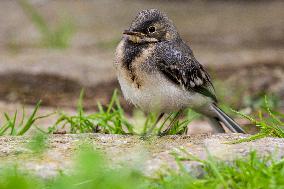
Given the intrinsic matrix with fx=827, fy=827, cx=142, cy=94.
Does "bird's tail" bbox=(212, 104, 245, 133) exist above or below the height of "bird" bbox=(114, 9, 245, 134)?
below

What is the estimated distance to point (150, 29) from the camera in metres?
6.96

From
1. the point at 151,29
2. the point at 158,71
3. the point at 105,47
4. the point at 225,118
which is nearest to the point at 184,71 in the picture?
the point at 158,71

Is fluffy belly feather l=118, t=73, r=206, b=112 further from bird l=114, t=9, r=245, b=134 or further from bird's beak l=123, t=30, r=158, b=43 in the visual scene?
bird's beak l=123, t=30, r=158, b=43

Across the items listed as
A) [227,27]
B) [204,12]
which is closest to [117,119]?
[227,27]

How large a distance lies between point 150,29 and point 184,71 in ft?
1.53

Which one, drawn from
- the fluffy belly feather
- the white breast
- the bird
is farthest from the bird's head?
the fluffy belly feather

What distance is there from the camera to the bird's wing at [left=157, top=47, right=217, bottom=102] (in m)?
6.70

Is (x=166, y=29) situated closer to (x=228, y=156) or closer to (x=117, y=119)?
(x=117, y=119)

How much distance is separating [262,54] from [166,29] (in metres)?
4.50

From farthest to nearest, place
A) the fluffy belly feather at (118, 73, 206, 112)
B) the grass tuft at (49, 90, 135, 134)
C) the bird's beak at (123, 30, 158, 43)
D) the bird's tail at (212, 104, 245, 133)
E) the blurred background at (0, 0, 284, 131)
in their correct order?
the blurred background at (0, 0, 284, 131) < the bird's tail at (212, 104, 245, 133) < the grass tuft at (49, 90, 135, 134) < the bird's beak at (123, 30, 158, 43) < the fluffy belly feather at (118, 73, 206, 112)

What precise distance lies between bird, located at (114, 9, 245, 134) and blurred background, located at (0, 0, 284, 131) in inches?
91.2

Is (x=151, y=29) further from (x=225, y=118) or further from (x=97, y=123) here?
(x=225, y=118)

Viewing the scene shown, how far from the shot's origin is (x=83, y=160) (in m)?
4.55

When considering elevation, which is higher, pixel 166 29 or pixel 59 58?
pixel 166 29
